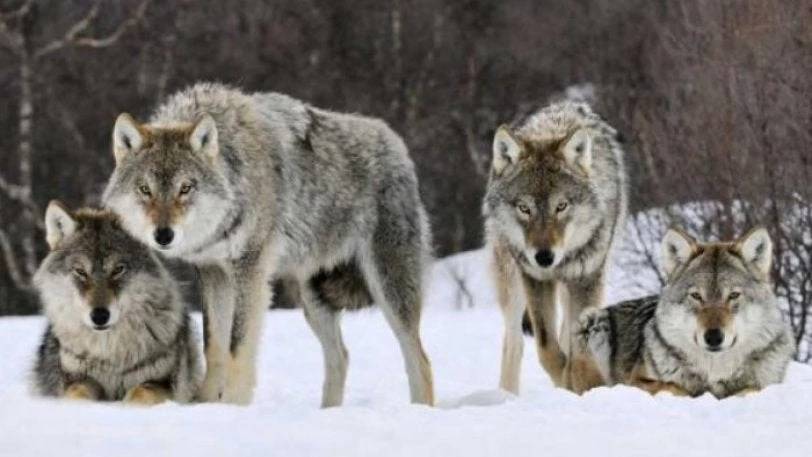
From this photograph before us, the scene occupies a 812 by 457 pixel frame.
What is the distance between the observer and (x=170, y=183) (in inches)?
323

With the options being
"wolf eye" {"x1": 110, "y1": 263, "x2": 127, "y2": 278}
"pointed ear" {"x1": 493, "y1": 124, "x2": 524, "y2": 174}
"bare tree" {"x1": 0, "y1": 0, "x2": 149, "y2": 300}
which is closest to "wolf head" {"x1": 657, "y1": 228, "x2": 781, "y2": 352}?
"pointed ear" {"x1": 493, "y1": 124, "x2": 524, "y2": 174}

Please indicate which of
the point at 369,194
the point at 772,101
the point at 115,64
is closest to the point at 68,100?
the point at 115,64

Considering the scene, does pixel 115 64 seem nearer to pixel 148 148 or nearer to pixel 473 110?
pixel 473 110


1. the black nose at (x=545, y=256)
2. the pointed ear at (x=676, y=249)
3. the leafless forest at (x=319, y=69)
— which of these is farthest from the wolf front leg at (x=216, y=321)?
the leafless forest at (x=319, y=69)

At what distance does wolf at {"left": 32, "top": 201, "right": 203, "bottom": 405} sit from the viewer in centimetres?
788

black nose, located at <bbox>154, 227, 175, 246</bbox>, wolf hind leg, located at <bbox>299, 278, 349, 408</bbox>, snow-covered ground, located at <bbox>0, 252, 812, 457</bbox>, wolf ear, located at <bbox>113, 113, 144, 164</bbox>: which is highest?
wolf ear, located at <bbox>113, 113, 144, 164</bbox>

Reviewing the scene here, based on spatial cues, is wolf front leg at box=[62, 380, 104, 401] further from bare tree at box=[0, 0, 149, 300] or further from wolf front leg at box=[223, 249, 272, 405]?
bare tree at box=[0, 0, 149, 300]

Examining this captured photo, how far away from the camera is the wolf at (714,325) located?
309 inches

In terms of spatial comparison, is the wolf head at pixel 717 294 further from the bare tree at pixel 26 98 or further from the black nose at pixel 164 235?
the bare tree at pixel 26 98

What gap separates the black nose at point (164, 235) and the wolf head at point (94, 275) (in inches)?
5.1

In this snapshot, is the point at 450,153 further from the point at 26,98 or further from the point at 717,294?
the point at 717,294

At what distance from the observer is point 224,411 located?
6.43 meters

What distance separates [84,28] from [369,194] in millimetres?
18400

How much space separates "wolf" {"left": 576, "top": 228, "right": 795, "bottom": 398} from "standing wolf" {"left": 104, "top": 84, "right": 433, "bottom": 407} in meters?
1.52
